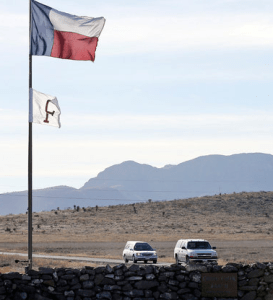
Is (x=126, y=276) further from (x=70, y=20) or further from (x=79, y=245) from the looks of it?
(x=79, y=245)

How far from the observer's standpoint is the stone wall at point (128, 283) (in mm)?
18422

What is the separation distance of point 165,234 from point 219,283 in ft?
239

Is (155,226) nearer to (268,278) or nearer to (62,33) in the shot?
(62,33)

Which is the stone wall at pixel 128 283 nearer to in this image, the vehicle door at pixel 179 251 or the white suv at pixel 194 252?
the white suv at pixel 194 252

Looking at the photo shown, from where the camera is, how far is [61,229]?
9931 cm

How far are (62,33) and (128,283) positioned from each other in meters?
9.11

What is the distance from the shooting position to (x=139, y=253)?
46.7m

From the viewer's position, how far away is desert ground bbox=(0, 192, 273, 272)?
7056cm

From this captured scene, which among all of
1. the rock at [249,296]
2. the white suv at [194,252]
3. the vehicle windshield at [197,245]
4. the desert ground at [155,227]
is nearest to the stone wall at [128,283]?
the rock at [249,296]

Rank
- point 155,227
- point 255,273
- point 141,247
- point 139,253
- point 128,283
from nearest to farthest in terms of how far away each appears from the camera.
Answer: point 128,283
point 255,273
point 139,253
point 141,247
point 155,227

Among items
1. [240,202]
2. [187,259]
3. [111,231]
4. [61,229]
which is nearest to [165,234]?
[111,231]

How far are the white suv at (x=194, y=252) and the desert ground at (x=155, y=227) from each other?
52.0ft

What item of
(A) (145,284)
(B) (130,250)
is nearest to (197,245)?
(B) (130,250)

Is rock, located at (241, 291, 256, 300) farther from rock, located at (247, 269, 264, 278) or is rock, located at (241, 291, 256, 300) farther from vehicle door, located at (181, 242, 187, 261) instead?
vehicle door, located at (181, 242, 187, 261)
